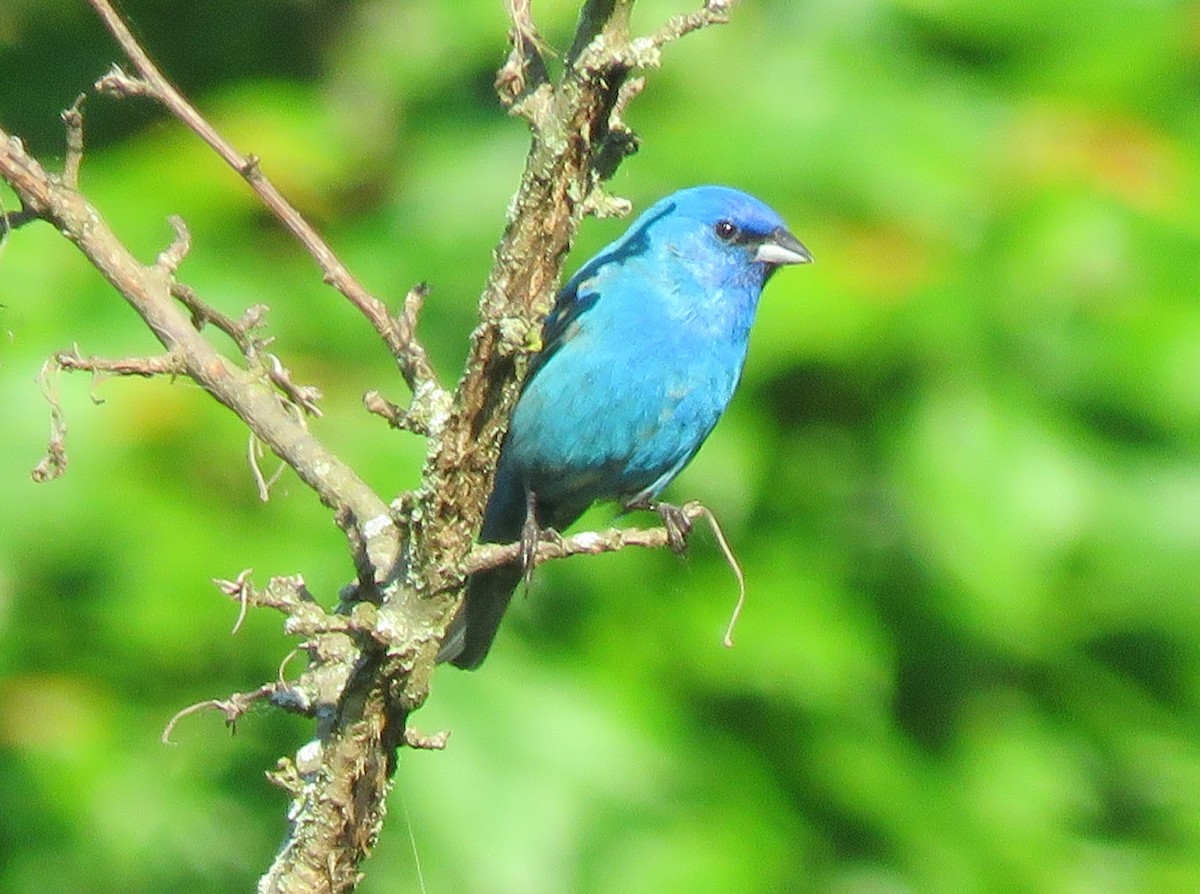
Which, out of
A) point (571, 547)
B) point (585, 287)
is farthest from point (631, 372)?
point (571, 547)

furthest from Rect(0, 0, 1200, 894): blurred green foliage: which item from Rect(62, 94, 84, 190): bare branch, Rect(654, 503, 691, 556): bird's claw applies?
Rect(62, 94, 84, 190): bare branch

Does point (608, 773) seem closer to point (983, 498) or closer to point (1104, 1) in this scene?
point (983, 498)

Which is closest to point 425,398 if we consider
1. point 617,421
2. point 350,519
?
point 350,519

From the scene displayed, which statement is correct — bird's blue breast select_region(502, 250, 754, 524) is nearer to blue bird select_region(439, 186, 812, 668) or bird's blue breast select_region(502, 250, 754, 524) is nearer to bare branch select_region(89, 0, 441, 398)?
blue bird select_region(439, 186, 812, 668)

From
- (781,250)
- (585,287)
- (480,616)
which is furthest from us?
(781,250)

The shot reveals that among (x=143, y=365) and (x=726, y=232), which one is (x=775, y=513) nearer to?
(x=726, y=232)

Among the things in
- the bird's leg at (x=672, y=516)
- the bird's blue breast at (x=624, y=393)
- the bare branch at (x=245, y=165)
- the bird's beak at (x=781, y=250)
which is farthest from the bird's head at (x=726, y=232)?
the bare branch at (x=245, y=165)

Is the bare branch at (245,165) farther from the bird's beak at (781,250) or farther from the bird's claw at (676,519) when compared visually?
the bird's beak at (781,250)
